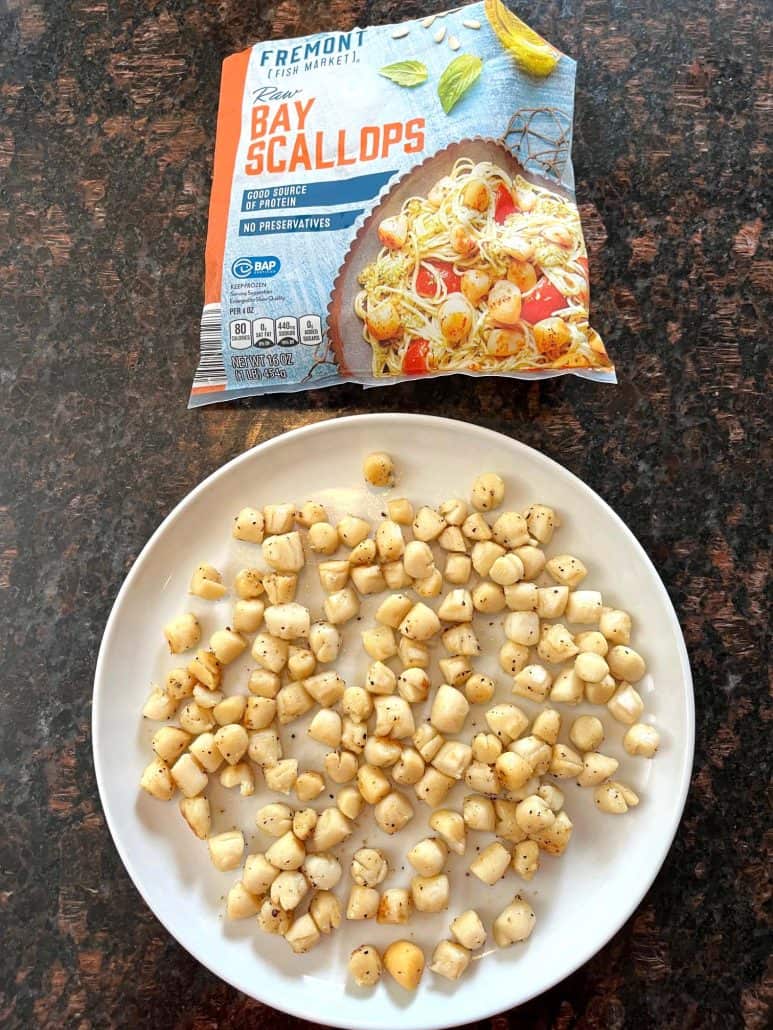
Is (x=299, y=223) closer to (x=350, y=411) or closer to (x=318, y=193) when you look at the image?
(x=318, y=193)

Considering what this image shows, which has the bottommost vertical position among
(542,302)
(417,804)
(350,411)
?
(417,804)

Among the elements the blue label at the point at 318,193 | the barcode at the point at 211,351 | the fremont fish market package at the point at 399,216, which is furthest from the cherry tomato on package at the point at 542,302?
the barcode at the point at 211,351

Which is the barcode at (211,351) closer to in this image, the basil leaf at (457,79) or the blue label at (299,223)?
the blue label at (299,223)

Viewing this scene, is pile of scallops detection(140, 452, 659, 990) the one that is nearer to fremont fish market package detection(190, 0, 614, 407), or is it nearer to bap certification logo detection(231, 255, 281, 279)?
fremont fish market package detection(190, 0, 614, 407)

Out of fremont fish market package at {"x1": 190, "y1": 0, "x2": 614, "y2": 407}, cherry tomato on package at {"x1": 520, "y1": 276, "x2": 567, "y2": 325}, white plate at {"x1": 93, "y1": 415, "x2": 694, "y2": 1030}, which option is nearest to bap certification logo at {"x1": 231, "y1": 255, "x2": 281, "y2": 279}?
fremont fish market package at {"x1": 190, "y1": 0, "x2": 614, "y2": 407}

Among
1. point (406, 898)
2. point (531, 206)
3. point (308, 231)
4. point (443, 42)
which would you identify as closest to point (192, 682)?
point (406, 898)

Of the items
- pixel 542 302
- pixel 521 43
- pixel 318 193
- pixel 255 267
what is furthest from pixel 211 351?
pixel 521 43
